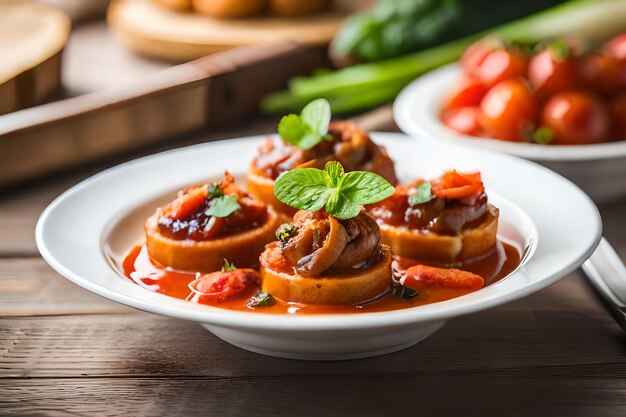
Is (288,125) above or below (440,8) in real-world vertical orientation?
above

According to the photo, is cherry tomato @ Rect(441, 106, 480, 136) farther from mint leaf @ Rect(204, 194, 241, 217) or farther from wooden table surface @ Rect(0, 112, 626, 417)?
mint leaf @ Rect(204, 194, 241, 217)

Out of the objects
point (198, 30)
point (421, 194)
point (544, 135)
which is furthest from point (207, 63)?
point (421, 194)

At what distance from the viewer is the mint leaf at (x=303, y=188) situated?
282cm

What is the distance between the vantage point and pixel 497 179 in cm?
Answer: 372

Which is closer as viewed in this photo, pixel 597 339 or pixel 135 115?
pixel 597 339

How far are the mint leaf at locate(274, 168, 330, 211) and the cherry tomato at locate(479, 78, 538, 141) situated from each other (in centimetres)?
210

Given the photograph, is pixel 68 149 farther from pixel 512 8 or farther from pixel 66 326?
pixel 512 8

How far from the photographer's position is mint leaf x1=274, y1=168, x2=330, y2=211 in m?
2.82

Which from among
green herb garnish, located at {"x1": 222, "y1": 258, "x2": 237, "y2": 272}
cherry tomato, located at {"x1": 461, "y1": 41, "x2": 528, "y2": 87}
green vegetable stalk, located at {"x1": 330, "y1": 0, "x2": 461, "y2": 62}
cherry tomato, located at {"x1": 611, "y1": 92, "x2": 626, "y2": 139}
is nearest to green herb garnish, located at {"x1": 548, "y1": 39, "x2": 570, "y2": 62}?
cherry tomato, located at {"x1": 461, "y1": 41, "x2": 528, "y2": 87}

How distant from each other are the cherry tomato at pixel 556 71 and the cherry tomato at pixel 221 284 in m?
2.41

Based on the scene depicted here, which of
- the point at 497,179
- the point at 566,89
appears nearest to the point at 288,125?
the point at 497,179

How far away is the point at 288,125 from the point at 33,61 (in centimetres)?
236

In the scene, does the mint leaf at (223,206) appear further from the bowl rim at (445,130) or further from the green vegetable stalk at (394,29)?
the green vegetable stalk at (394,29)

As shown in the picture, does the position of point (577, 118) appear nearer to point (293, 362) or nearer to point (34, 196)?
point (293, 362)
